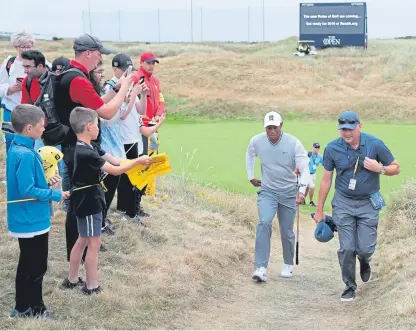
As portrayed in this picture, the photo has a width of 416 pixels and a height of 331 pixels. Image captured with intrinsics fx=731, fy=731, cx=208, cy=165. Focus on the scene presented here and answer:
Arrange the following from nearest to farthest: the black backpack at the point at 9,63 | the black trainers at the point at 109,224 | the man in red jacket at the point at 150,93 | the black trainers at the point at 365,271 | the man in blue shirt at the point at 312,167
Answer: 1. the black trainers at the point at 365,271
2. the black trainers at the point at 109,224
3. the black backpack at the point at 9,63
4. the man in red jacket at the point at 150,93
5. the man in blue shirt at the point at 312,167

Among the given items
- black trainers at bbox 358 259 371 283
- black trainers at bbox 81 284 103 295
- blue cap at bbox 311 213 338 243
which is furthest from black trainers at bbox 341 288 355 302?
black trainers at bbox 81 284 103 295

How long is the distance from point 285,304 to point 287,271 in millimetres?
1025

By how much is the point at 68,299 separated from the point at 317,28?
3281 cm

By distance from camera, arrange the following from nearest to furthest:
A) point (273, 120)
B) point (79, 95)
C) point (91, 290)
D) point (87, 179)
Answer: point (87, 179) < point (91, 290) < point (79, 95) < point (273, 120)

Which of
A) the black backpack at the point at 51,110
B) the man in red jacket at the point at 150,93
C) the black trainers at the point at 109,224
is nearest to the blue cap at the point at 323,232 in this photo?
the black trainers at the point at 109,224

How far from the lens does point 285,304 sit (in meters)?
6.32

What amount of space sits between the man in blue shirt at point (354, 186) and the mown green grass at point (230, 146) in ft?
14.3

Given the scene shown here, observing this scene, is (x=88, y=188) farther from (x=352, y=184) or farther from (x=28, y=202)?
(x=352, y=184)

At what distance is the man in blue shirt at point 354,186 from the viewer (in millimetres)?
6191

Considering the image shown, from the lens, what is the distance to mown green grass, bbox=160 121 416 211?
12.6 m

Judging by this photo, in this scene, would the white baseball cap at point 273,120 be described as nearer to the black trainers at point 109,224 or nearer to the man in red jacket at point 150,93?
the man in red jacket at point 150,93

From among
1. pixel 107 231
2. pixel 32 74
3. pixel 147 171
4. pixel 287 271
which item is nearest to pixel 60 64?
pixel 32 74

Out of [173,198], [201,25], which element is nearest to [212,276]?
[173,198]

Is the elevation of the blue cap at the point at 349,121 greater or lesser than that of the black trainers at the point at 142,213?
greater
